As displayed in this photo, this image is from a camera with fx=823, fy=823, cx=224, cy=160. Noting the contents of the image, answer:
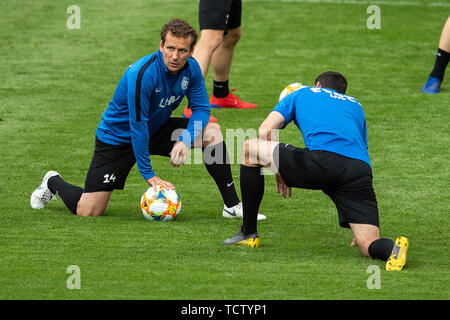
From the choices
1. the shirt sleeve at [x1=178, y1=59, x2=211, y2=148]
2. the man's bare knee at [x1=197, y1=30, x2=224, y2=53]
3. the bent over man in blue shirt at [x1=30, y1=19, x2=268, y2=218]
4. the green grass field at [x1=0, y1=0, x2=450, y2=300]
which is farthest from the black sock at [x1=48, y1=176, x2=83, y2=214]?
Result: the man's bare knee at [x1=197, y1=30, x2=224, y2=53]

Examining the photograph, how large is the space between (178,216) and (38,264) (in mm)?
1711

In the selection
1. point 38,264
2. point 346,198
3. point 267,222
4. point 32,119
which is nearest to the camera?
point 38,264

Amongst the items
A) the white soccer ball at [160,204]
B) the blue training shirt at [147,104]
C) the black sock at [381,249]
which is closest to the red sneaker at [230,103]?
the blue training shirt at [147,104]

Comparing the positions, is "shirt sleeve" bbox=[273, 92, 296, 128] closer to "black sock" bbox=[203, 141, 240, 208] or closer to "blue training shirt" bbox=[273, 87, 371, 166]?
"blue training shirt" bbox=[273, 87, 371, 166]

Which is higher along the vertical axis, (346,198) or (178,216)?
(346,198)

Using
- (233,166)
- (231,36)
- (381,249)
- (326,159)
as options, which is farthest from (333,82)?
(231,36)

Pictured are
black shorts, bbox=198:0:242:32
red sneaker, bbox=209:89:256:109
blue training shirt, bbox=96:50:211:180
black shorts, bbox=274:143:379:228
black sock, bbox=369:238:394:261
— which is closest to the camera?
black sock, bbox=369:238:394:261

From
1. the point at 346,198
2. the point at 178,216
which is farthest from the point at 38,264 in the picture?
the point at 346,198

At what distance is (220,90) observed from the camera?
10344 millimetres

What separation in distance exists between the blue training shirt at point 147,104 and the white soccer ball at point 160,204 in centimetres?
25

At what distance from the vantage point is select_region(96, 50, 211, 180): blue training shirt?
626cm

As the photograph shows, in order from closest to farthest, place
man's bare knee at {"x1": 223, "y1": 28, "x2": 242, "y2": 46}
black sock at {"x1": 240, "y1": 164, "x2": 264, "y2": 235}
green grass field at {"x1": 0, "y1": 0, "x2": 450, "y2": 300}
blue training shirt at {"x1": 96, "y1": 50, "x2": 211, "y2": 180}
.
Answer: green grass field at {"x1": 0, "y1": 0, "x2": 450, "y2": 300}
black sock at {"x1": 240, "y1": 164, "x2": 264, "y2": 235}
blue training shirt at {"x1": 96, "y1": 50, "x2": 211, "y2": 180}
man's bare knee at {"x1": 223, "y1": 28, "x2": 242, "y2": 46}

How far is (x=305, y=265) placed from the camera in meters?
5.42

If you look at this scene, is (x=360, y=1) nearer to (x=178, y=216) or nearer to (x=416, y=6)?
(x=416, y=6)
